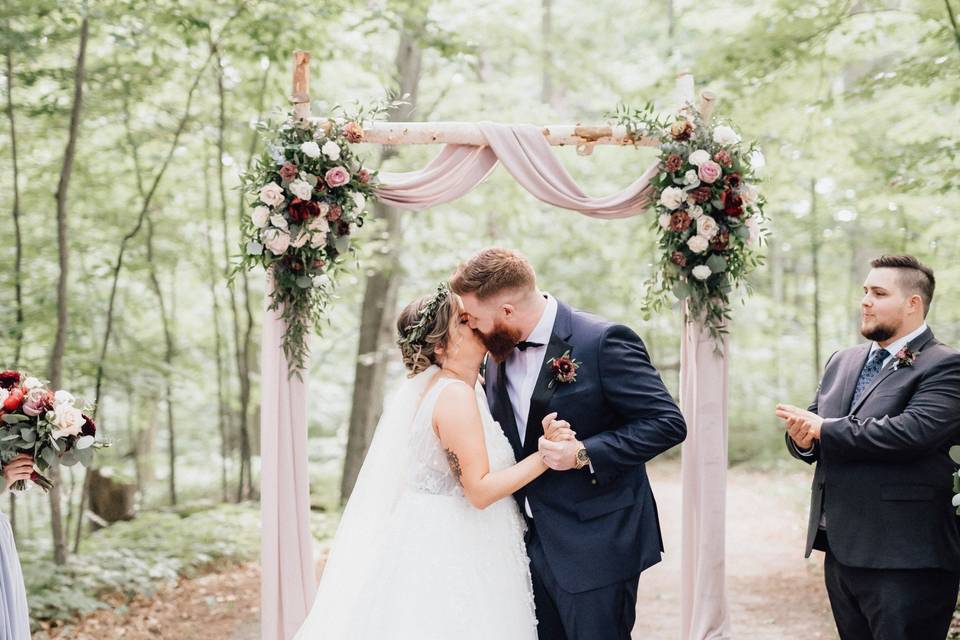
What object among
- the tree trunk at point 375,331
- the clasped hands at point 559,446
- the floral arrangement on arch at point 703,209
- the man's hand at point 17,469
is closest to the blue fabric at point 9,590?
the man's hand at point 17,469

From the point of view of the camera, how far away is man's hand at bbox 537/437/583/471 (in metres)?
2.97

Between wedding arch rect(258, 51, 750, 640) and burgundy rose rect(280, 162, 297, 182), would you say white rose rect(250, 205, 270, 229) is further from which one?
burgundy rose rect(280, 162, 297, 182)

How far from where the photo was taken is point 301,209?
4.28m

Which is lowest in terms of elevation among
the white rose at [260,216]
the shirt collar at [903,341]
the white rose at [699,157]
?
the shirt collar at [903,341]

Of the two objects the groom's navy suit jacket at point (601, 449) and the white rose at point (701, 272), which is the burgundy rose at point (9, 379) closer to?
the groom's navy suit jacket at point (601, 449)

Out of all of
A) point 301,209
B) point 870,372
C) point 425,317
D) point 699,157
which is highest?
point 699,157

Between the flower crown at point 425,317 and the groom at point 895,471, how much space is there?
1.39 meters

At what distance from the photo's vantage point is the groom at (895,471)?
3172 mm

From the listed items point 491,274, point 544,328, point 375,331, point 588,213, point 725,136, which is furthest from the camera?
point 375,331

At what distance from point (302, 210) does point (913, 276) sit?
2780 mm

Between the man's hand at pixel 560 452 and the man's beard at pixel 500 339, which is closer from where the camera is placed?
the man's hand at pixel 560 452

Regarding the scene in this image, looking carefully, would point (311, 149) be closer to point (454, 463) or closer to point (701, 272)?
point (454, 463)

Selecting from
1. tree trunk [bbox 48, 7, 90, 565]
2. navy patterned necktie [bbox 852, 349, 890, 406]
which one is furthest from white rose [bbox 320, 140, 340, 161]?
tree trunk [bbox 48, 7, 90, 565]

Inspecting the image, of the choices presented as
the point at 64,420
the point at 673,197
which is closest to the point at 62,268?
the point at 64,420
